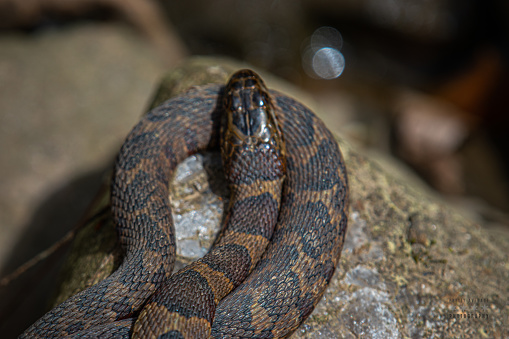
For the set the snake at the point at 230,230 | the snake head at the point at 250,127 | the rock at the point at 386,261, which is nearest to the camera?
the snake at the point at 230,230

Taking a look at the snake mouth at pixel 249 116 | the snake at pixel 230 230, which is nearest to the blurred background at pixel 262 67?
the snake at pixel 230 230

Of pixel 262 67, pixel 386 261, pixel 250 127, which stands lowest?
pixel 386 261

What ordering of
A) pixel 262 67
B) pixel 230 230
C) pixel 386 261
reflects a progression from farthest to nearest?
1. pixel 262 67
2. pixel 386 261
3. pixel 230 230

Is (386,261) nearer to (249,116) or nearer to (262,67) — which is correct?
(249,116)

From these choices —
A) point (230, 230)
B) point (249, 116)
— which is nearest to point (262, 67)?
point (249, 116)

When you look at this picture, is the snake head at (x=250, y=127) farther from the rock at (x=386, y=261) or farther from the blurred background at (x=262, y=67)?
the blurred background at (x=262, y=67)

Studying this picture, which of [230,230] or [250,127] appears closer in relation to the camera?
[230,230]

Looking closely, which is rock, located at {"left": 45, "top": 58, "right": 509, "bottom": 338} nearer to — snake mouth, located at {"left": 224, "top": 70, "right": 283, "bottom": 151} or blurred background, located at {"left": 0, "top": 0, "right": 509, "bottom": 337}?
snake mouth, located at {"left": 224, "top": 70, "right": 283, "bottom": 151}
